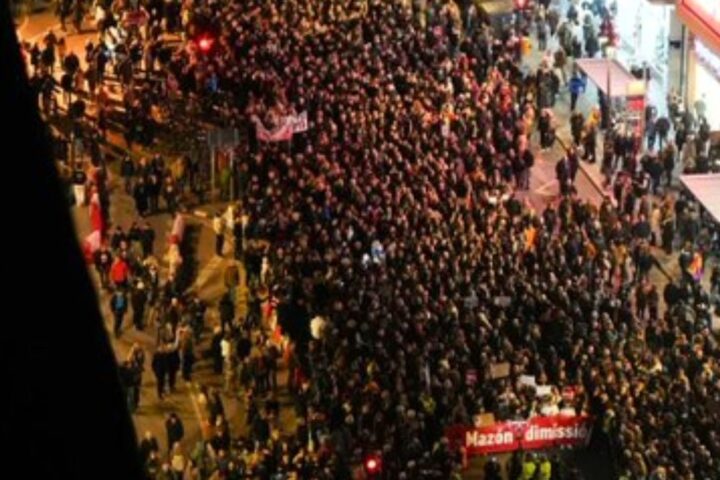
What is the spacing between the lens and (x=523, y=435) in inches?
935

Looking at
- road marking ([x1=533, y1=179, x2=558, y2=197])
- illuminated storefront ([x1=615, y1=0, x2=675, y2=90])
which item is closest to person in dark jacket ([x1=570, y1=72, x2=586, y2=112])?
illuminated storefront ([x1=615, y1=0, x2=675, y2=90])

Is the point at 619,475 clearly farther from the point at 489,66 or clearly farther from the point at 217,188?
the point at 489,66

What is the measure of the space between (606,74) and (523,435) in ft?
57.9

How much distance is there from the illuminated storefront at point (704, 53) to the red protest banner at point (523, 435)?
17.2 metres

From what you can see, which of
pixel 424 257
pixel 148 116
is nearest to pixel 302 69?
pixel 148 116

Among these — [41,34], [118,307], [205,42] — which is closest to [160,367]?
[118,307]

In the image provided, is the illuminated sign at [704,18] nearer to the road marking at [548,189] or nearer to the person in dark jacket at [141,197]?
the road marking at [548,189]

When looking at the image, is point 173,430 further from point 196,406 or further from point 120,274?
point 120,274

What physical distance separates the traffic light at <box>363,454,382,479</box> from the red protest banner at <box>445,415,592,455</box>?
1.41 metres

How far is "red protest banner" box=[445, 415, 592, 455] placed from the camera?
2341cm

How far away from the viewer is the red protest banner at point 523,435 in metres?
23.4

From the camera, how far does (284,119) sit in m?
34.5

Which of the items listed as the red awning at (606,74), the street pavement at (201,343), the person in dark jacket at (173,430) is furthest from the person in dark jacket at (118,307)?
the red awning at (606,74)

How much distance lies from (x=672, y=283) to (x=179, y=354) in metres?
9.95
